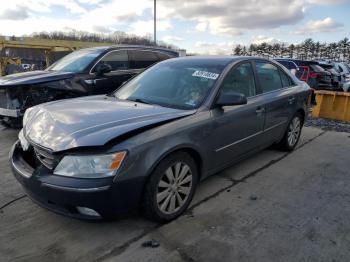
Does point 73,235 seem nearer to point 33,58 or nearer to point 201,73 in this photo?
point 201,73

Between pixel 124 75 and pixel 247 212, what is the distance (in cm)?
446

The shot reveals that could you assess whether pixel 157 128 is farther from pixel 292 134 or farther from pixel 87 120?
pixel 292 134

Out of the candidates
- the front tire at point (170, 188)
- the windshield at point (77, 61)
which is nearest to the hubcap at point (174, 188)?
the front tire at point (170, 188)

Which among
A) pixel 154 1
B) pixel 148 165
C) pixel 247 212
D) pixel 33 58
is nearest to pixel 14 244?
pixel 148 165

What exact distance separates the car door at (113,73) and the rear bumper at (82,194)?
3818 millimetres

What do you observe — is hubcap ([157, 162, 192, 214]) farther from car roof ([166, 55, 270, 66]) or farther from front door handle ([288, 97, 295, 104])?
front door handle ([288, 97, 295, 104])

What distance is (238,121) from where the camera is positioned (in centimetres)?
390

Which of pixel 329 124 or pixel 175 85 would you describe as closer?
pixel 175 85

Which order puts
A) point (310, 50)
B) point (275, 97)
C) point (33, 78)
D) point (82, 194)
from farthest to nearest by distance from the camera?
point (310, 50), point (33, 78), point (275, 97), point (82, 194)

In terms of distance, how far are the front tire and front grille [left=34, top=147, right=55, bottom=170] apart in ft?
2.70

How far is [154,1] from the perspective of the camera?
899 inches

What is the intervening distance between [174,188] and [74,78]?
3883 millimetres

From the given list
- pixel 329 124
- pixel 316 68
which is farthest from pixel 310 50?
pixel 329 124

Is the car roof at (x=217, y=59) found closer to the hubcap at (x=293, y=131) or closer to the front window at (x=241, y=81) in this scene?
the front window at (x=241, y=81)
